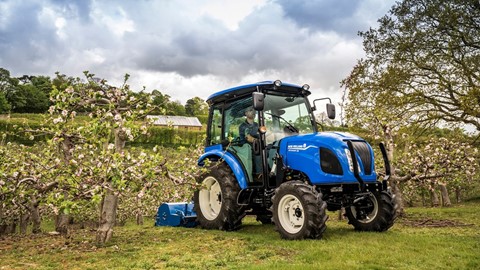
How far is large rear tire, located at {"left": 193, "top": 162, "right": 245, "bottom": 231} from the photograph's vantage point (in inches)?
337

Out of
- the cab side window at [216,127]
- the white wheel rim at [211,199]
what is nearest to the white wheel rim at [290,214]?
the white wheel rim at [211,199]

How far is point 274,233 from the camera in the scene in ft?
27.5

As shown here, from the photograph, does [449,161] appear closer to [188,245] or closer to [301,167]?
[301,167]

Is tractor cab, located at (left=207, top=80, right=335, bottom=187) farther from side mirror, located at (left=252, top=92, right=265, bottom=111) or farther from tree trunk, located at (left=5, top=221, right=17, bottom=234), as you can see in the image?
tree trunk, located at (left=5, top=221, right=17, bottom=234)

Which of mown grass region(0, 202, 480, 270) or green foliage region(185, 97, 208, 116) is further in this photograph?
green foliage region(185, 97, 208, 116)

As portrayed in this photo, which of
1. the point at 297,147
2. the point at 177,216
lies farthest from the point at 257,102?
the point at 177,216

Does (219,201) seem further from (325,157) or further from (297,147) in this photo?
(325,157)

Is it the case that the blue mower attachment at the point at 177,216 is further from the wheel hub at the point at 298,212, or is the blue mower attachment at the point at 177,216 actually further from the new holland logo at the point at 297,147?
the wheel hub at the point at 298,212

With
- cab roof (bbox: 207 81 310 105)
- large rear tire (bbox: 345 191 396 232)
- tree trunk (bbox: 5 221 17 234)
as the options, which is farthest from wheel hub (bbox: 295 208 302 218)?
tree trunk (bbox: 5 221 17 234)

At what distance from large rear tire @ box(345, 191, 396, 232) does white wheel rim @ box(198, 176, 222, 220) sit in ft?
9.71

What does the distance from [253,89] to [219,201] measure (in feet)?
9.12

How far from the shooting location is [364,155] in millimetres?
7648

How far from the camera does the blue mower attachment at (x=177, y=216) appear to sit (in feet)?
33.3

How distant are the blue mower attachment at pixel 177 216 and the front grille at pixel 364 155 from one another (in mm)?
4453
